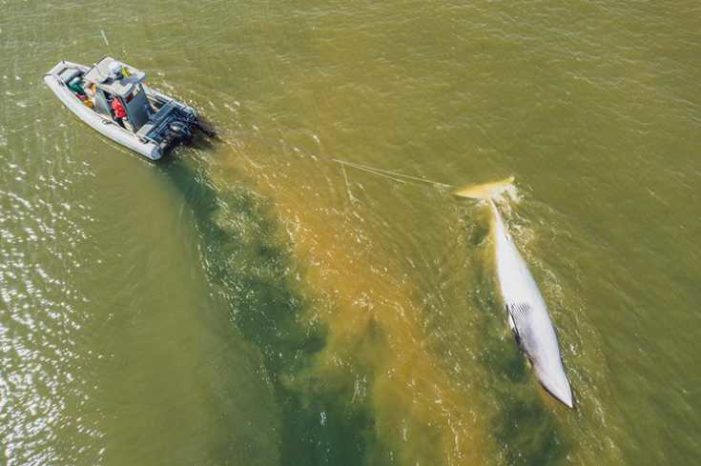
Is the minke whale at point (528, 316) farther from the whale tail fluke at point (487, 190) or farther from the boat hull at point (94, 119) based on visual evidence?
the boat hull at point (94, 119)

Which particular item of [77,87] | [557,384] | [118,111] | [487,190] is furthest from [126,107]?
[557,384]

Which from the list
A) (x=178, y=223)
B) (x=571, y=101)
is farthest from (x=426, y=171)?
(x=178, y=223)

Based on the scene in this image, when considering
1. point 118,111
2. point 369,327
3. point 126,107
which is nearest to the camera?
point 369,327

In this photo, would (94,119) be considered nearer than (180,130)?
No

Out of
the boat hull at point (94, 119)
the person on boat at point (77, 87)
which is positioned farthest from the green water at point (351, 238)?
the person on boat at point (77, 87)

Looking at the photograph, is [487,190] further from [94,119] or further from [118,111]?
[94,119]

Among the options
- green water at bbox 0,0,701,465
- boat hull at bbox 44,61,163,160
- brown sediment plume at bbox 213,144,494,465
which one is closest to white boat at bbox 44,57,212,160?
boat hull at bbox 44,61,163,160

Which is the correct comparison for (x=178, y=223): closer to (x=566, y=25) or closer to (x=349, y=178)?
(x=349, y=178)

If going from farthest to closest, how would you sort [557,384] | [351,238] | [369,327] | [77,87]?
[77,87]
[351,238]
[369,327]
[557,384]

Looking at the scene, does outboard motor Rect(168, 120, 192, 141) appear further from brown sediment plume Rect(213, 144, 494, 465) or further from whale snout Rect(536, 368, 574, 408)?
whale snout Rect(536, 368, 574, 408)
